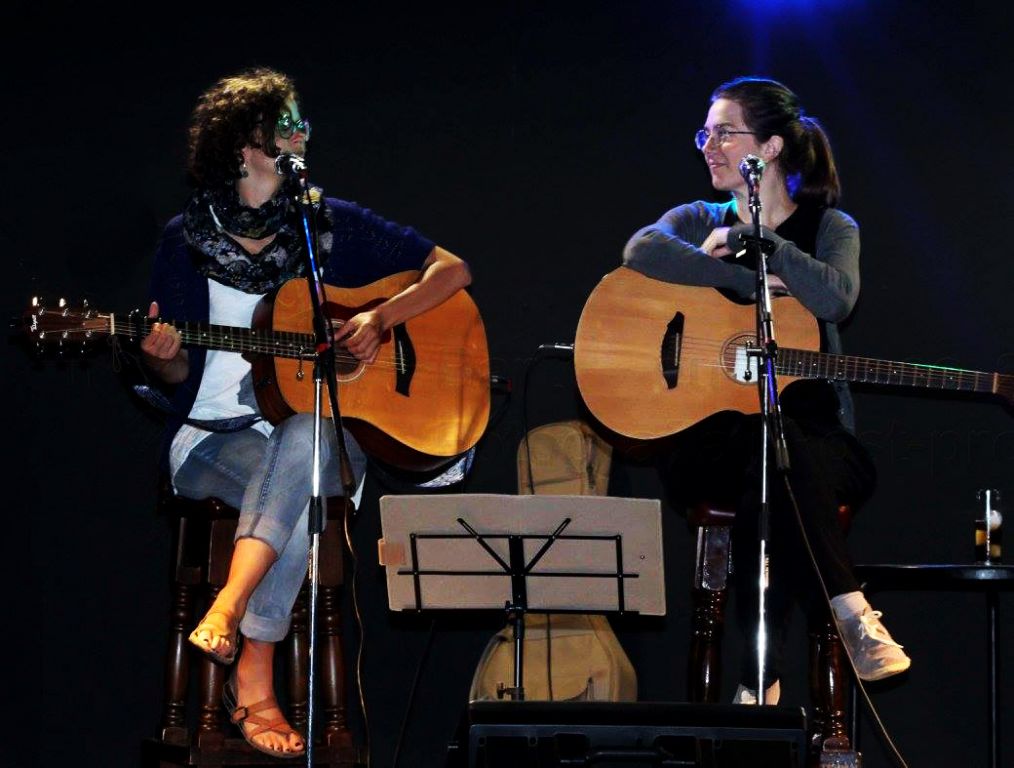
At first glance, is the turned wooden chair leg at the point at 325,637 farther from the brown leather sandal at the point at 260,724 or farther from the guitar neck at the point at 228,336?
the guitar neck at the point at 228,336

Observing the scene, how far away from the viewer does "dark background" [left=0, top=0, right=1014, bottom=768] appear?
4.52 m

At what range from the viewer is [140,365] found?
3.69 m

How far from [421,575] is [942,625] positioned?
2195mm

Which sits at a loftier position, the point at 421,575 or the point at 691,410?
the point at 691,410

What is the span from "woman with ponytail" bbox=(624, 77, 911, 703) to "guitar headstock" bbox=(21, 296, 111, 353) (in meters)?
1.52

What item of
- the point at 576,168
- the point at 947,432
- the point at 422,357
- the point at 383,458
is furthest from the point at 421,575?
the point at 947,432

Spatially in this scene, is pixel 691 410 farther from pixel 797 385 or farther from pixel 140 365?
pixel 140 365

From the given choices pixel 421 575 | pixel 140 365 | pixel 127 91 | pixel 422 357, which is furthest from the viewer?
pixel 127 91

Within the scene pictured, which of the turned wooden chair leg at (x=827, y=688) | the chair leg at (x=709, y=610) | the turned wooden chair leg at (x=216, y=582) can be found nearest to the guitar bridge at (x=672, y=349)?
the chair leg at (x=709, y=610)

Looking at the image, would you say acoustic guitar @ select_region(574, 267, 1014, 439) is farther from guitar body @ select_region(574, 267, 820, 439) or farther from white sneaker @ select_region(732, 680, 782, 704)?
white sneaker @ select_region(732, 680, 782, 704)

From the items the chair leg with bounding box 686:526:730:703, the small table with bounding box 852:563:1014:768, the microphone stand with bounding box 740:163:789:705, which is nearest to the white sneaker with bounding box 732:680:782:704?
the microphone stand with bounding box 740:163:789:705

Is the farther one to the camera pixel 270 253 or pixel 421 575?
pixel 270 253

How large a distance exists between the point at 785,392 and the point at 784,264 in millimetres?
351

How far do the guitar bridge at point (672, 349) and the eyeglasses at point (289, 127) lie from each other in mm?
1145
